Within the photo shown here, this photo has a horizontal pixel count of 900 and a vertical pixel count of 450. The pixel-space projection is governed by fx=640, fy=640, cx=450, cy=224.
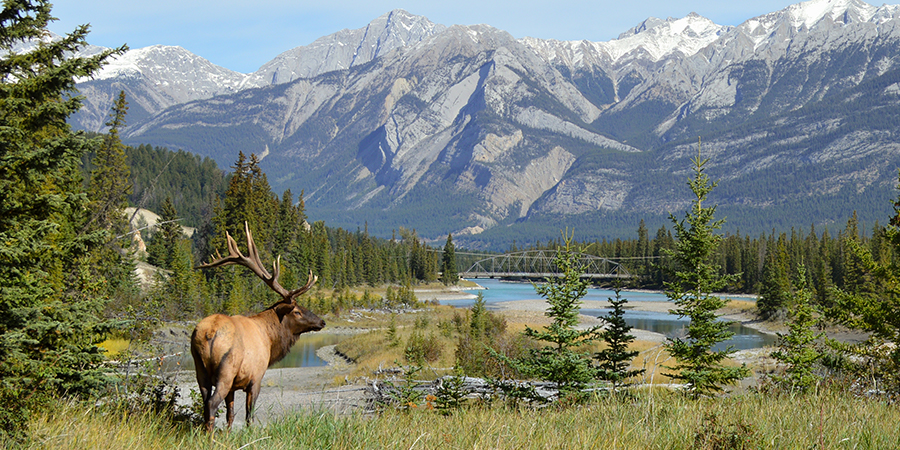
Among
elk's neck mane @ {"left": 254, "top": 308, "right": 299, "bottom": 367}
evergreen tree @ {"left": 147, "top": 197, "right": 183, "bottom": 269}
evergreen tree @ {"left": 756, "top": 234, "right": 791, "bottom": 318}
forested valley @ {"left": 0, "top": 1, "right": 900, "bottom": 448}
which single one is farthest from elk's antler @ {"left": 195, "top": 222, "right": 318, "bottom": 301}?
evergreen tree @ {"left": 147, "top": 197, "right": 183, "bottom": 269}

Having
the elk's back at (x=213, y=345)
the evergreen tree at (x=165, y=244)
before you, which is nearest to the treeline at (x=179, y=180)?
the evergreen tree at (x=165, y=244)

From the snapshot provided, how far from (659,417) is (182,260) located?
52.4 meters

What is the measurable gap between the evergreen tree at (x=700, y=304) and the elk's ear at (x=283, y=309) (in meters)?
9.61

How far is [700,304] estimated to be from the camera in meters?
15.2

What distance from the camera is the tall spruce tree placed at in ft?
27.9

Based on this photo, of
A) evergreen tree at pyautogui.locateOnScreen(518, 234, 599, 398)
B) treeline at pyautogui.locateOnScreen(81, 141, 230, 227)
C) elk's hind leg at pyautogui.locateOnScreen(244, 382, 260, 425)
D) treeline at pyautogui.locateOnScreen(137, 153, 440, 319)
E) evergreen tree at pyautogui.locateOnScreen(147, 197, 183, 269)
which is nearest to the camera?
elk's hind leg at pyautogui.locateOnScreen(244, 382, 260, 425)

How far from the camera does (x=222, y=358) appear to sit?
21.7 feet

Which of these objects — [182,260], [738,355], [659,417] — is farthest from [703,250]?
[182,260]

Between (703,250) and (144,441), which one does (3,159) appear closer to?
(144,441)

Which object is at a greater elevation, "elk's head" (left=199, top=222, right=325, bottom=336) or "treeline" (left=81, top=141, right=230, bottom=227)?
"treeline" (left=81, top=141, right=230, bottom=227)

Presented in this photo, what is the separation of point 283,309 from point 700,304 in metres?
10.9

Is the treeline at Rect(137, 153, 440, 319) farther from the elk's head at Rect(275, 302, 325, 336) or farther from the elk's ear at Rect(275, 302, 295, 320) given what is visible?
the elk's ear at Rect(275, 302, 295, 320)

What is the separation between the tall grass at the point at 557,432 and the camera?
4.40 metres

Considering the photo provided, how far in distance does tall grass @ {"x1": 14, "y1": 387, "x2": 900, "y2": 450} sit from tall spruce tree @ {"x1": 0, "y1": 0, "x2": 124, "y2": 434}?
11.1 feet
